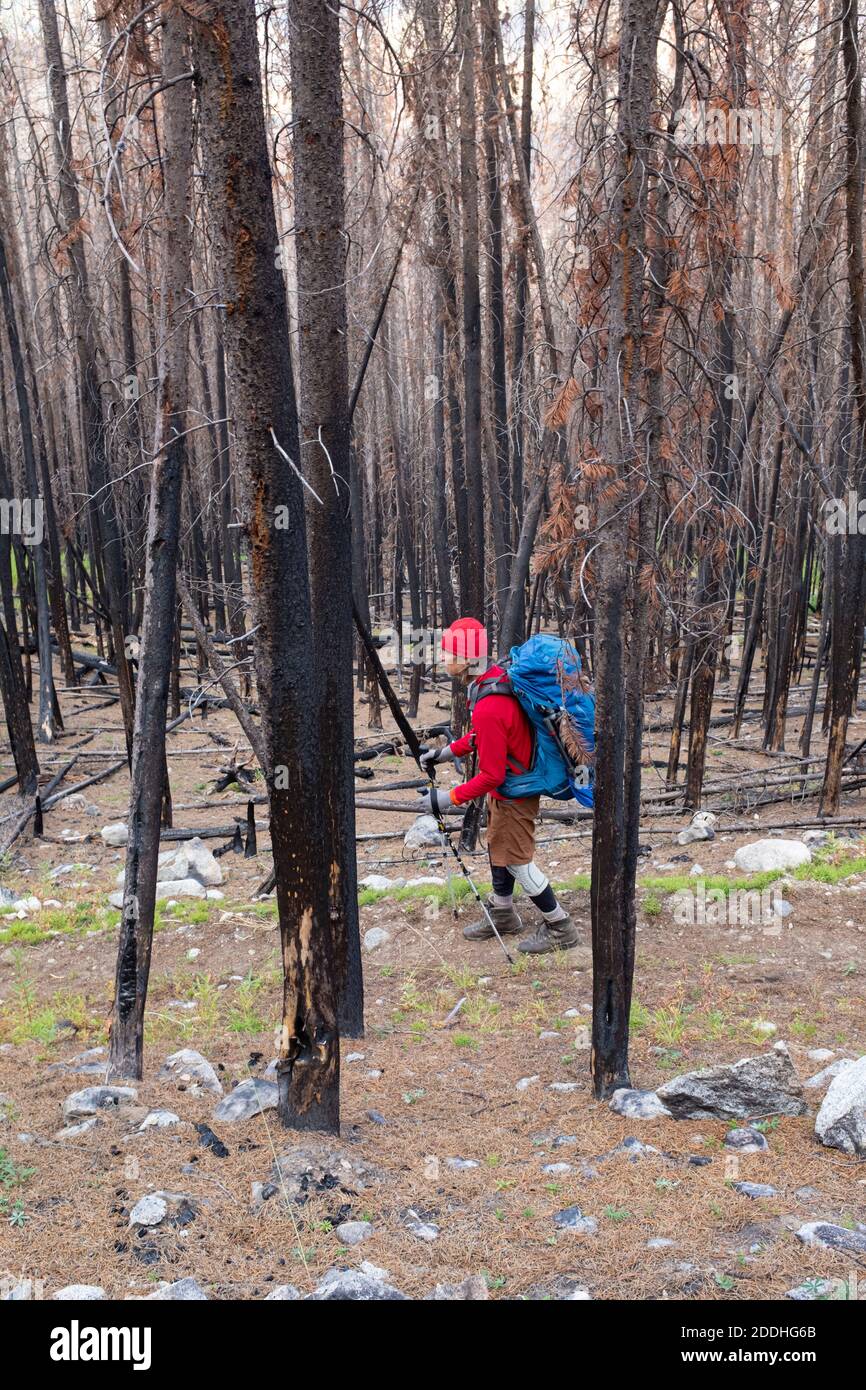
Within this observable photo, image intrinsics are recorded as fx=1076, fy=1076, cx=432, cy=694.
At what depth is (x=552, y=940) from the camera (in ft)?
22.5

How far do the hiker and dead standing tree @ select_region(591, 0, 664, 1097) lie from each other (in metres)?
1.65

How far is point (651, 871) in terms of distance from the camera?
8406 mm

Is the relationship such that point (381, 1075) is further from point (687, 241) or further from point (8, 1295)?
point (687, 241)

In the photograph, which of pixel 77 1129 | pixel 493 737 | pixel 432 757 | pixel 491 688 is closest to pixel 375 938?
pixel 432 757

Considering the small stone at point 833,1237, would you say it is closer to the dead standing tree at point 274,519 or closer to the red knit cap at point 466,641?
the dead standing tree at point 274,519

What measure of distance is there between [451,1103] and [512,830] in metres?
2.07

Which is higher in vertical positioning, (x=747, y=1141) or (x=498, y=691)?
(x=498, y=691)

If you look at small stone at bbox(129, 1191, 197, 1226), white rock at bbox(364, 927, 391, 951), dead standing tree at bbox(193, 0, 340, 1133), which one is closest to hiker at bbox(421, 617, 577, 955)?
white rock at bbox(364, 927, 391, 951)

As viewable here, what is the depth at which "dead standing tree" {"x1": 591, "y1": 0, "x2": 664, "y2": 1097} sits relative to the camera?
407 cm

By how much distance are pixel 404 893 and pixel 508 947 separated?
124 cm

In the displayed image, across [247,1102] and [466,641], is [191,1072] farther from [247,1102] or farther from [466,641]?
[466,641]

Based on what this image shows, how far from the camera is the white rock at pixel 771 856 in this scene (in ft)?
25.7

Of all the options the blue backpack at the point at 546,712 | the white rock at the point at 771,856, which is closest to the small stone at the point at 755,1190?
the blue backpack at the point at 546,712
